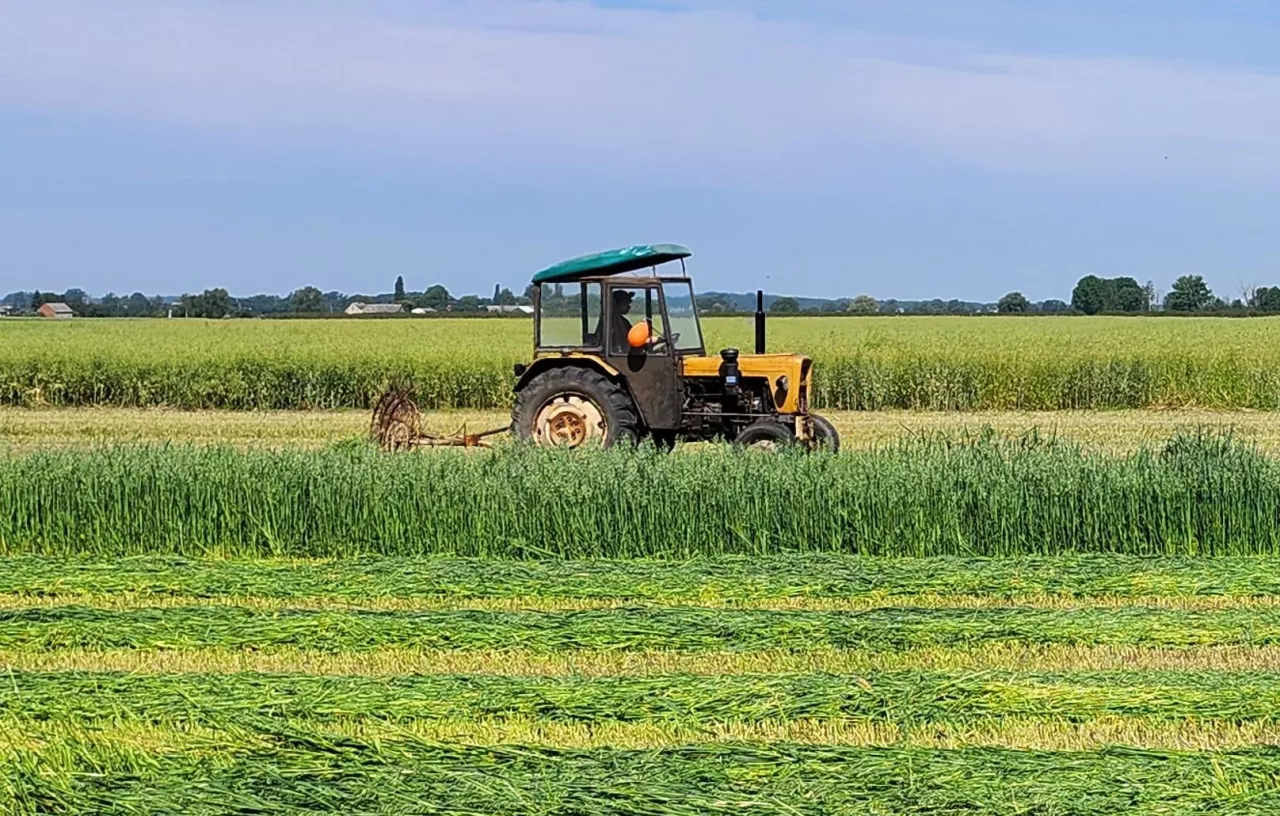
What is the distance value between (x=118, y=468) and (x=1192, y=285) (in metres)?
67.4

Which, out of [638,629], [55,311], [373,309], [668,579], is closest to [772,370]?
[668,579]

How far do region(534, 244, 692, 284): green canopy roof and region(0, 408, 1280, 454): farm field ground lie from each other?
5694 millimetres

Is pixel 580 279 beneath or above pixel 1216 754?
above

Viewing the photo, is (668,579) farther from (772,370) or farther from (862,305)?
(862,305)

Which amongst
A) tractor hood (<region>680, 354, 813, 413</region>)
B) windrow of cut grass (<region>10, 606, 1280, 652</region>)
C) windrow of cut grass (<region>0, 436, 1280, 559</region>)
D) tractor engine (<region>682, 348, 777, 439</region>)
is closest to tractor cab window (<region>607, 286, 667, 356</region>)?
tractor hood (<region>680, 354, 813, 413</region>)

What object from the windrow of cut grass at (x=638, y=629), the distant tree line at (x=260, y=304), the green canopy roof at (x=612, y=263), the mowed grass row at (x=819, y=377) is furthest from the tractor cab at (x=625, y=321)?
the distant tree line at (x=260, y=304)

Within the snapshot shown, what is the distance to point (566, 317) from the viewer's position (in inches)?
554

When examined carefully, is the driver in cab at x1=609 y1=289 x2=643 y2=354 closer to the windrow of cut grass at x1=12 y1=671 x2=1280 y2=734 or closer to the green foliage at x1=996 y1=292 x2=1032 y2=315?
the windrow of cut grass at x1=12 y1=671 x2=1280 y2=734

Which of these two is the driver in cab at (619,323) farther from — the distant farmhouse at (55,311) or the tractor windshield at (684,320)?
→ the distant farmhouse at (55,311)

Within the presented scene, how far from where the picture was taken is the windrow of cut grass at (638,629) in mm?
8195

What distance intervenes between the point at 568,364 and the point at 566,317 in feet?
1.46

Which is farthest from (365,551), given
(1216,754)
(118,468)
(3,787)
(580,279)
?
(1216,754)

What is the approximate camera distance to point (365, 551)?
37.1 ft

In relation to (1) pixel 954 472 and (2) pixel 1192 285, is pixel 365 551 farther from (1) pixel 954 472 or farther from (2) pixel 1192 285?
(2) pixel 1192 285
